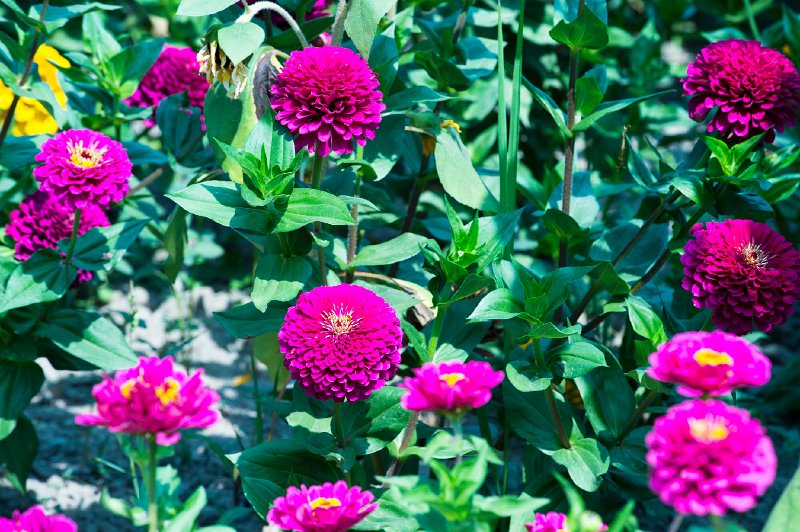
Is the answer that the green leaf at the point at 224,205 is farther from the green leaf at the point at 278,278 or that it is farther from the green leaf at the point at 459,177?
the green leaf at the point at 459,177

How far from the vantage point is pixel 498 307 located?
143 cm

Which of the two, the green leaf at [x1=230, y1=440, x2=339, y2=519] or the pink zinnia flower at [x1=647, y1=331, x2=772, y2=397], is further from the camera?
the green leaf at [x1=230, y1=440, x2=339, y2=519]

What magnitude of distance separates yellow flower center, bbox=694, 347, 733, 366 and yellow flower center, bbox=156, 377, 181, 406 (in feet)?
1.81

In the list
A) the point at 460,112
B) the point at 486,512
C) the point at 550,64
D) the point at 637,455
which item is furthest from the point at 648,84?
the point at 486,512

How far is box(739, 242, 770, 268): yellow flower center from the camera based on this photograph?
139 cm

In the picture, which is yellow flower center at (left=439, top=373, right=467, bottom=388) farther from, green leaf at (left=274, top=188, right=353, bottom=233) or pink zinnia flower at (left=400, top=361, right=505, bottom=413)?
green leaf at (left=274, top=188, right=353, bottom=233)

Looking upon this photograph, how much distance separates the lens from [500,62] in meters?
1.58

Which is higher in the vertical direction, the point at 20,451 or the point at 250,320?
the point at 250,320

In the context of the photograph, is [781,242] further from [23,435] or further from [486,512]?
[23,435]

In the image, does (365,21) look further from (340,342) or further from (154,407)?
(154,407)

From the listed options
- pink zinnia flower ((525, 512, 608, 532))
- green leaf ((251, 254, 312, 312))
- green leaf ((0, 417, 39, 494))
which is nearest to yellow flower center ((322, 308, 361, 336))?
green leaf ((251, 254, 312, 312))

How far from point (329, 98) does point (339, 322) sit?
12.6 inches

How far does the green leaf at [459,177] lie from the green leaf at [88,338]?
645 mm

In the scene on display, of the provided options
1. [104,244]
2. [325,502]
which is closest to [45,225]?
[104,244]
